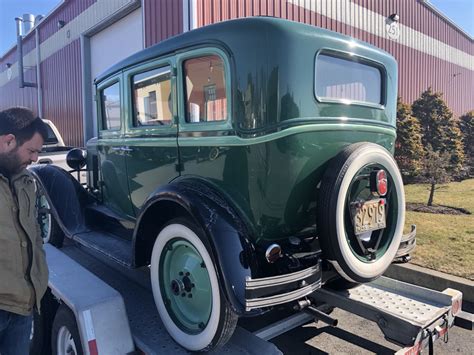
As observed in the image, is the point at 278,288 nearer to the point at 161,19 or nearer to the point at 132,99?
the point at 132,99

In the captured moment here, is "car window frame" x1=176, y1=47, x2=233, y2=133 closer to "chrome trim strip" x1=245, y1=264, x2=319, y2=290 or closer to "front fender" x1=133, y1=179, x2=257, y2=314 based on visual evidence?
"front fender" x1=133, y1=179, x2=257, y2=314

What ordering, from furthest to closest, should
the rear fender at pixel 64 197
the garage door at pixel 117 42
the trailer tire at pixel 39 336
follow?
1. the garage door at pixel 117 42
2. the rear fender at pixel 64 197
3. the trailer tire at pixel 39 336

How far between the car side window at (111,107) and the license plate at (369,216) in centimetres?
234

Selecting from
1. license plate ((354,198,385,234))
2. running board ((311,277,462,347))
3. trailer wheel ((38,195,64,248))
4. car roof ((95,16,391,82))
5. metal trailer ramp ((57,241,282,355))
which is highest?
car roof ((95,16,391,82))

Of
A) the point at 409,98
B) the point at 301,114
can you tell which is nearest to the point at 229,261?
the point at 301,114

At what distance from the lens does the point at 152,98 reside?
3180 millimetres

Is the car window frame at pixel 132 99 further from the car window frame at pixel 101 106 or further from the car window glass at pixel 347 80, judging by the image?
the car window glass at pixel 347 80

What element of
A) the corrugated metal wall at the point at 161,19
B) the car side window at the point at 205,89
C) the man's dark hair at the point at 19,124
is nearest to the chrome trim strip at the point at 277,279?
the car side window at the point at 205,89

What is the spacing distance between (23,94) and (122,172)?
62.4 ft

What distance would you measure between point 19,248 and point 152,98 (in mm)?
1747

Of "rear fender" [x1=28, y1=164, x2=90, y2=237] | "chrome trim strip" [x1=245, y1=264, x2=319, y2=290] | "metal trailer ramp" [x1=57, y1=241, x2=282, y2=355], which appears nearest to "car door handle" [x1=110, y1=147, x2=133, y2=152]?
"rear fender" [x1=28, y1=164, x2=90, y2=237]

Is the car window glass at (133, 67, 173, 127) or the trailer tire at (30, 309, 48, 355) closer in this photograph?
the trailer tire at (30, 309, 48, 355)

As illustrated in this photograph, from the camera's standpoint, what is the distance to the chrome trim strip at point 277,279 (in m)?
2.02

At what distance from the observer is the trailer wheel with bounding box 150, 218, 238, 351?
2207 millimetres
